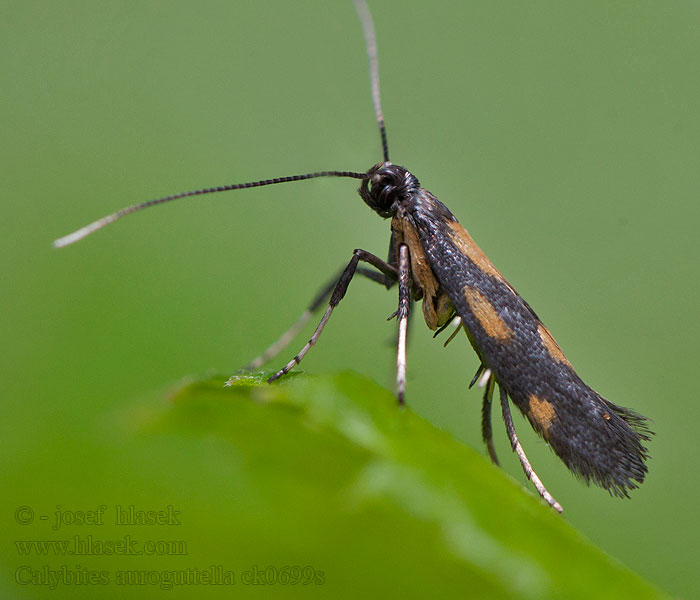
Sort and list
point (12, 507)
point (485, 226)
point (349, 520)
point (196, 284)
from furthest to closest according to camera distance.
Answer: point (485, 226), point (196, 284), point (12, 507), point (349, 520)

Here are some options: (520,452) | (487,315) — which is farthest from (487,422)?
(487,315)

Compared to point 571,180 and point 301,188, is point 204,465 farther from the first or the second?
point 571,180

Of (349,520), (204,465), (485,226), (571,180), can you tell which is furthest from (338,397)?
(571,180)

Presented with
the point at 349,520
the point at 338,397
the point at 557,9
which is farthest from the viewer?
the point at 557,9

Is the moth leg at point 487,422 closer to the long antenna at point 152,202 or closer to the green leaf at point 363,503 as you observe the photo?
the long antenna at point 152,202

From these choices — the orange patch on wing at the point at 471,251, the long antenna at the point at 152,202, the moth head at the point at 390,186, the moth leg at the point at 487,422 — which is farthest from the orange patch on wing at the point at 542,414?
the long antenna at the point at 152,202

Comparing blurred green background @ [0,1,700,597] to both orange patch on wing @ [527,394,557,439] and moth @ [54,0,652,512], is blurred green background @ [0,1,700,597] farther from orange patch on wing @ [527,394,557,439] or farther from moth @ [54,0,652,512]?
orange patch on wing @ [527,394,557,439]

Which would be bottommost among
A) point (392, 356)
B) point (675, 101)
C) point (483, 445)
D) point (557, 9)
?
point (483, 445)
